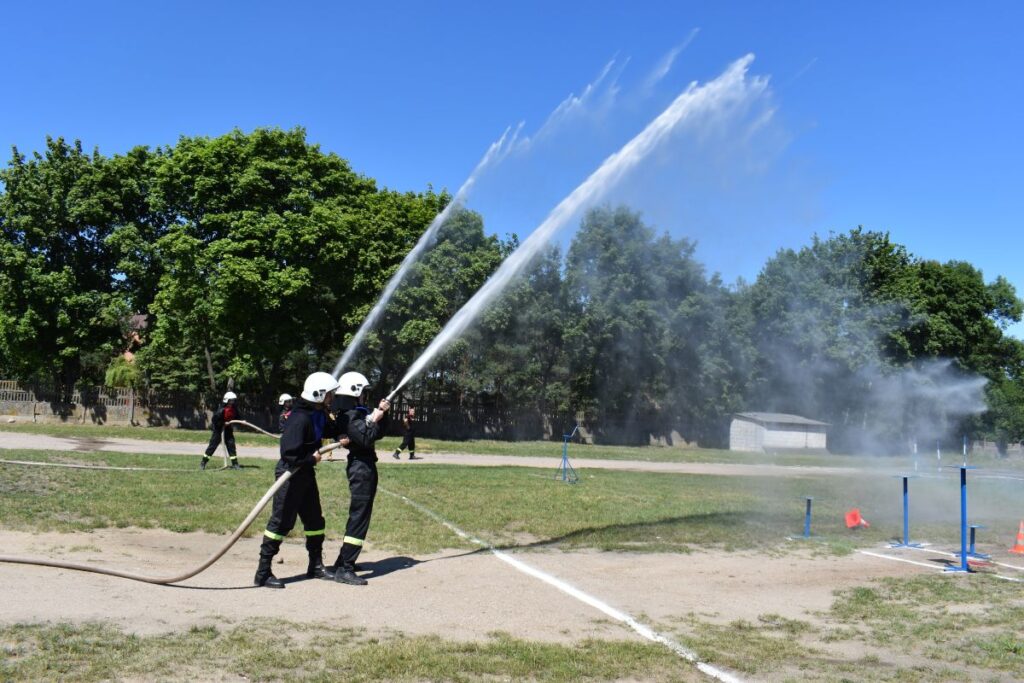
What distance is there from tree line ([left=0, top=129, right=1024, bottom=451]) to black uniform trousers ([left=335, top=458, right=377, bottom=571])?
68.9 ft

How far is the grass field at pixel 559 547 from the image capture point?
606 cm

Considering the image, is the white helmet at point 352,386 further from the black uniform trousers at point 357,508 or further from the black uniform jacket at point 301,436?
the black uniform trousers at point 357,508

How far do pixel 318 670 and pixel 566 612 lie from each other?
288 centimetres

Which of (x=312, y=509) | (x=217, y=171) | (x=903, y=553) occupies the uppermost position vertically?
(x=217, y=171)

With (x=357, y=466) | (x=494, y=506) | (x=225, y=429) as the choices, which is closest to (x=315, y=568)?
(x=357, y=466)

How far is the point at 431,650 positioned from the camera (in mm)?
6469

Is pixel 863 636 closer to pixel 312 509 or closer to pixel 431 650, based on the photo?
pixel 431 650

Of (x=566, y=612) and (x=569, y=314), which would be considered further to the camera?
(x=569, y=314)

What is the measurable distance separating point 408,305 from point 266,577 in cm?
2926

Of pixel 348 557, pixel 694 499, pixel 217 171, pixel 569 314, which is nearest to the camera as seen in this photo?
pixel 348 557

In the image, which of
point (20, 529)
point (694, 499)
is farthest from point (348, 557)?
point (694, 499)

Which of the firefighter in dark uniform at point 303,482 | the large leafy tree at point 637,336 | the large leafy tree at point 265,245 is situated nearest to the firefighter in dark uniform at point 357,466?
the firefighter in dark uniform at point 303,482

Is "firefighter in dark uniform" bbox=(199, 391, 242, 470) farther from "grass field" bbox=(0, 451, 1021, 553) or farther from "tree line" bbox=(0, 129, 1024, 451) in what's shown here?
"tree line" bbox=(0, 129, 1024, 451)

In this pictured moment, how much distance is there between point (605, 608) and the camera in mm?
8281
